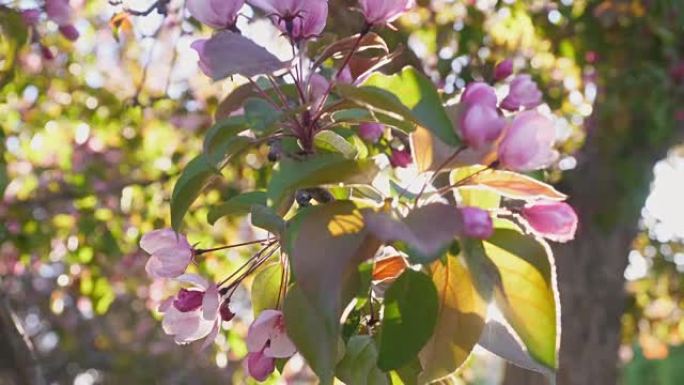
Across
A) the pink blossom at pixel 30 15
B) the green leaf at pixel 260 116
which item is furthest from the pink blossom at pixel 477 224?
the pink blossom at pixel 30 15

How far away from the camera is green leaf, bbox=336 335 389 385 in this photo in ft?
2.97

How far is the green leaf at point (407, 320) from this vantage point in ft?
2.62

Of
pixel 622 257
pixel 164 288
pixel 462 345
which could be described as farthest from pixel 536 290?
pixel 164 288

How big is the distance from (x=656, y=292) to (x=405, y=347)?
416 centimetres

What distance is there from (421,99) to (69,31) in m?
1.54

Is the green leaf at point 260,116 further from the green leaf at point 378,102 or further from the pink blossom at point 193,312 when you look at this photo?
the pink blossom at point 193,312

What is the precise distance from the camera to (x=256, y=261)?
990mm

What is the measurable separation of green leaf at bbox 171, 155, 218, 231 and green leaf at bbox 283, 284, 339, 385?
121 millimetres

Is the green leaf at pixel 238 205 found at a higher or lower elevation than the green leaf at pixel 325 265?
lower

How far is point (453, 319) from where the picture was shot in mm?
845

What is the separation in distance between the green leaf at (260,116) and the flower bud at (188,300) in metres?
0.23

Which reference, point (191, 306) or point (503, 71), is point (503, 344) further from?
point (503, 71)

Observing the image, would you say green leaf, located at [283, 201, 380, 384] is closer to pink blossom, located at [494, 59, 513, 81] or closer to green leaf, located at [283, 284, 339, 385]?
green leaf, located at [283, 284, 339, 385]

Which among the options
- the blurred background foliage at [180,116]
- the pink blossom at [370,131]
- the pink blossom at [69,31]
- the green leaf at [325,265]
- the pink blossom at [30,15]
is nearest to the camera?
the green leaf at [325,265]
